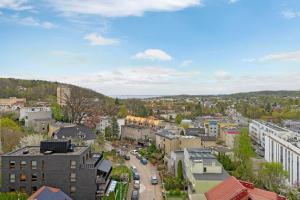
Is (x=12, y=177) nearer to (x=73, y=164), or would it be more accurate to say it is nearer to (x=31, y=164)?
(x=31, y=164)

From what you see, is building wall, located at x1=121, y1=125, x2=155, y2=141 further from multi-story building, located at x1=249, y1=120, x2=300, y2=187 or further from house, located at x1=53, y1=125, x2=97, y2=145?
multi-story building, located at x1=249, y1=120, x2=300, y2=187

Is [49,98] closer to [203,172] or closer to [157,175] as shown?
[157,175]

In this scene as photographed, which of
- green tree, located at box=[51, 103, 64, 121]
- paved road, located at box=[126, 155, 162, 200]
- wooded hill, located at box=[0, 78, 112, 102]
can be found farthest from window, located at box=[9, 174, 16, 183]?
wooded hill, located at box=[0, 78, 112, 102]

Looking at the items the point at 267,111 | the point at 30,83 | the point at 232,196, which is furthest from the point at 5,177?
the point at 30,83

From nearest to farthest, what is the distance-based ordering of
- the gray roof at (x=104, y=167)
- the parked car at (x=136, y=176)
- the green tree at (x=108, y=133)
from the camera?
the gray roof at (x=104, y=167) → the parked car at (x=136, y=176) → the green tree at (x=108, y=133)

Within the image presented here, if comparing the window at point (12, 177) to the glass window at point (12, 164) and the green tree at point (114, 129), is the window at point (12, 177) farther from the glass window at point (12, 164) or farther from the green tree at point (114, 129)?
the green tree at point (114, 129)

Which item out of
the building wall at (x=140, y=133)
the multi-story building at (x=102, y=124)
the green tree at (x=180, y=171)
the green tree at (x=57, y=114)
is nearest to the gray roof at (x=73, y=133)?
the building wall at (x=140, y=133)
